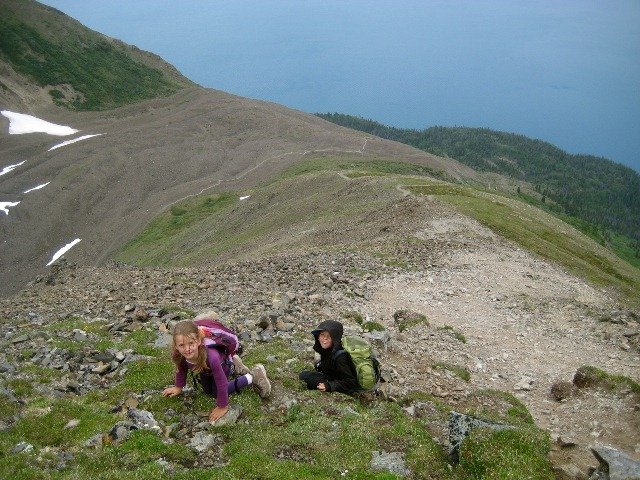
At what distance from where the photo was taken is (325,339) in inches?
513

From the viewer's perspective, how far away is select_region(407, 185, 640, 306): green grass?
4197 centimetres

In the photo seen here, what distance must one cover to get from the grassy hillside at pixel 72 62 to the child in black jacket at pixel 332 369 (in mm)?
163939

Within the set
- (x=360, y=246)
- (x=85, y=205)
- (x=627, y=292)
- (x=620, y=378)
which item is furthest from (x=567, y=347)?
(x=85, y=205)

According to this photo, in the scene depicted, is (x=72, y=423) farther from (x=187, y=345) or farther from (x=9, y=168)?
(x=9, y=168)

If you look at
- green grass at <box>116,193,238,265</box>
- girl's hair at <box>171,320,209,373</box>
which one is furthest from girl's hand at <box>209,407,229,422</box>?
green grass at <box>116,193,238,265</box>

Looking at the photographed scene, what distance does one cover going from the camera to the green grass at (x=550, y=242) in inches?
1652

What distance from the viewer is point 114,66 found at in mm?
179875

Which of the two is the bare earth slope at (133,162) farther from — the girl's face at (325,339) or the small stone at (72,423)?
the girl's face at (325,339)

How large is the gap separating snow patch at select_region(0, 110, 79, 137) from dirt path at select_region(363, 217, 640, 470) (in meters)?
124

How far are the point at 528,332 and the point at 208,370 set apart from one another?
1826cm

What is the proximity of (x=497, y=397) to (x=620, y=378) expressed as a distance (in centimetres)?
415

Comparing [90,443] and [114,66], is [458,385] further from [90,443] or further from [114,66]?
[114,66]

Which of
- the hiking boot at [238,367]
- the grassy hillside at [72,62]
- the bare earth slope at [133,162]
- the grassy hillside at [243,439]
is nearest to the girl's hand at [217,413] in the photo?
the grassy hillside at [243,439]

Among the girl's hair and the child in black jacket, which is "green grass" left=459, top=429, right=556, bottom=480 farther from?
the girl's hair
